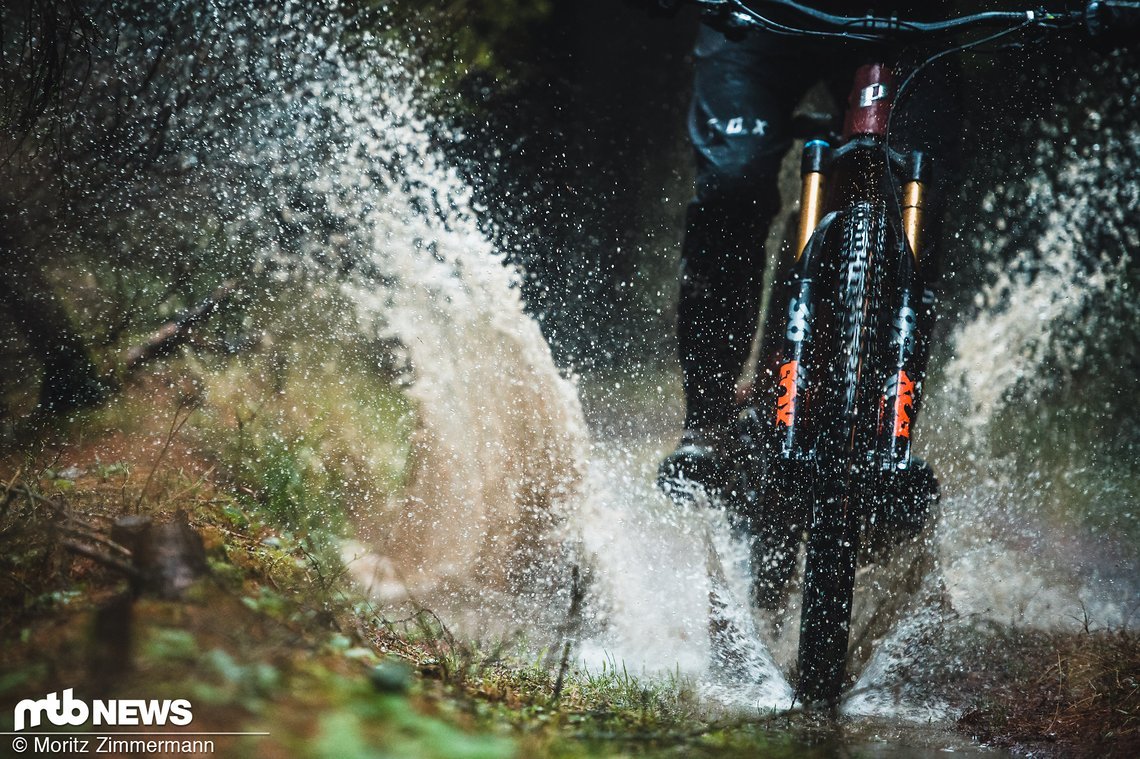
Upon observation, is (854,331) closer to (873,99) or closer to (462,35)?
(873,99)

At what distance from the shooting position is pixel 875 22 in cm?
197

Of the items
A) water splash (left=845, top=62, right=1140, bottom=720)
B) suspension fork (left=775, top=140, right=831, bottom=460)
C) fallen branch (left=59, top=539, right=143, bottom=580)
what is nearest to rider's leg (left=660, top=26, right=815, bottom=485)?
suspension fork (left=775, top=140, right=831, bottom=460)

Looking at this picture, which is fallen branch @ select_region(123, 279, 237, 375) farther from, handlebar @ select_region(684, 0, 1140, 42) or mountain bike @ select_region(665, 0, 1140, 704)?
mountain bike @ select_region(665, 0, 1140, 704)

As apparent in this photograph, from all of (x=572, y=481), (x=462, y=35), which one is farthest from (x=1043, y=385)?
(x=462, y=35)

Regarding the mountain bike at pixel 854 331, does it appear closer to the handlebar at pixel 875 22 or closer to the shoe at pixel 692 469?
the handlebar at pixel 875 22

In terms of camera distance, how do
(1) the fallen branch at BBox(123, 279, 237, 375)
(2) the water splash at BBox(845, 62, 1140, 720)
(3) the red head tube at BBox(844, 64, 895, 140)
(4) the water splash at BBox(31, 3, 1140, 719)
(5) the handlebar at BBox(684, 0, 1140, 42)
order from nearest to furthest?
(5) the handlebar at BBox(684, 0, 1140, 42), (3) the red head tube at BBox(844, 64, 895, 140), (4) the water splash at BBox(31, 3, 1140, 719), (1) the fallen branch at BBox(123, 279, 237, 375), (2) the water splash at BBox(845, 62, 1140, 720)

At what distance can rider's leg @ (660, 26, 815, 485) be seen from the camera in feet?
8.41

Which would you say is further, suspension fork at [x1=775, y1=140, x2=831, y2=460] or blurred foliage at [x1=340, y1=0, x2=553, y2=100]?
blurred foliage at [x1=340, y1=0, x2=553, y2=100]

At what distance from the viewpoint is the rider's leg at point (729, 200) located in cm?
256

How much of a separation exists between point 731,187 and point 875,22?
2.40 feet

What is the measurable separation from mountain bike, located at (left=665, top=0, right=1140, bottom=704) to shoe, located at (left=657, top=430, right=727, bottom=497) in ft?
0.91

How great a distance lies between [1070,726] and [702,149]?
7.24ft

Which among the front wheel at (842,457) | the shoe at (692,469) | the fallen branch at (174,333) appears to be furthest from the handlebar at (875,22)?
the fallen branch at (174,333)

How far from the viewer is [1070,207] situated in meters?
3.72
